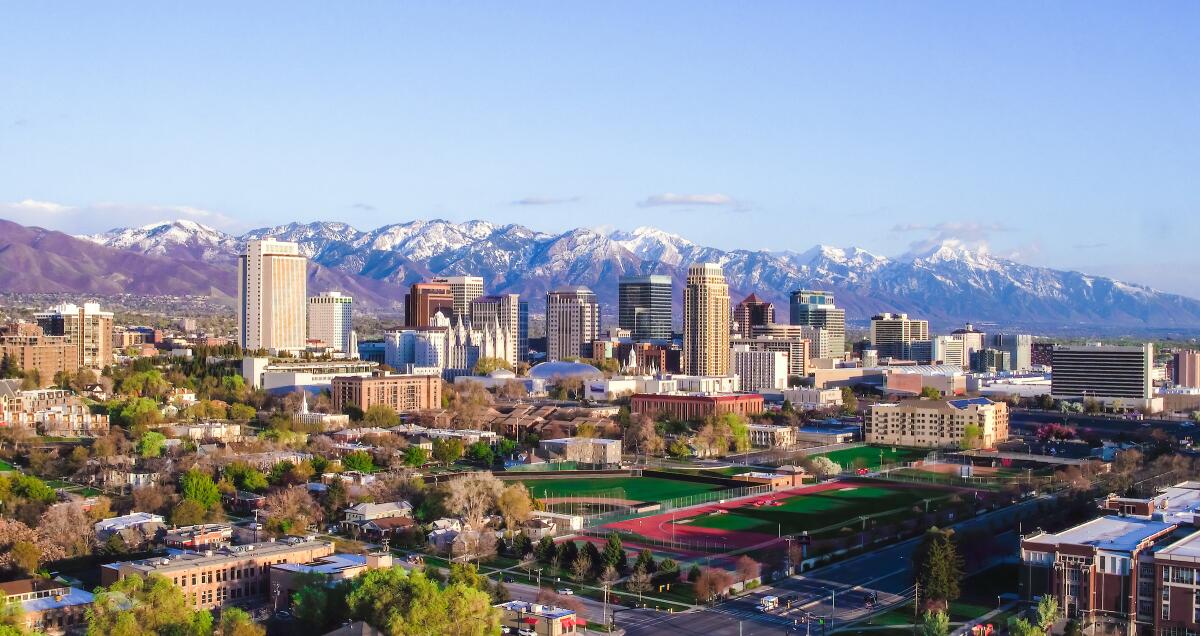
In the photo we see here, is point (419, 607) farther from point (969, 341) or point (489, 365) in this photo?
point (969, 341)

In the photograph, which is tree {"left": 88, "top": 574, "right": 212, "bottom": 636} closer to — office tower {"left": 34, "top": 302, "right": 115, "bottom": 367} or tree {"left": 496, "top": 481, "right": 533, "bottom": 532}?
tree {"left": 496, "top": 481, "right": 533, "bottom": 532}

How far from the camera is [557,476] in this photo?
60.3 meters

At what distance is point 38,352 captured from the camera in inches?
3428

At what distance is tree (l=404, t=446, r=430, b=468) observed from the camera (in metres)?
60.6

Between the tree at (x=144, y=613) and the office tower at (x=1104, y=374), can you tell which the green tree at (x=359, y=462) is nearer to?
the tree at (x=144, y=613)

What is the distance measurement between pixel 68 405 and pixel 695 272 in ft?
174

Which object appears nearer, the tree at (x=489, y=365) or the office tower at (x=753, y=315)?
the tree at (x=489, y=365)

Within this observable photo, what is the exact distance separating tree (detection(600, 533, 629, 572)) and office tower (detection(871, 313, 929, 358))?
126151 mm

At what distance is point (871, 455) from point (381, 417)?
25959 millimetres

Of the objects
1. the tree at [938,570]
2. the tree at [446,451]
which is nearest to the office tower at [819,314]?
the tree at [446,451]

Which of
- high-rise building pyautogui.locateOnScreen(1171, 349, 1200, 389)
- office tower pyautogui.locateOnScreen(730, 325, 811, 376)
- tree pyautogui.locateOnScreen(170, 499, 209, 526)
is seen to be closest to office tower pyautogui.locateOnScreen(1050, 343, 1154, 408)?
high-rise building pyautogui.locateOnScreen(1171, 349, 1200, 389)

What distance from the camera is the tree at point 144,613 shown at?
28.5m

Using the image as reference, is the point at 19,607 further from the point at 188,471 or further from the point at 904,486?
the point at 904,486

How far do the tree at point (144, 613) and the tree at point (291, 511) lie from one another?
459 inches
